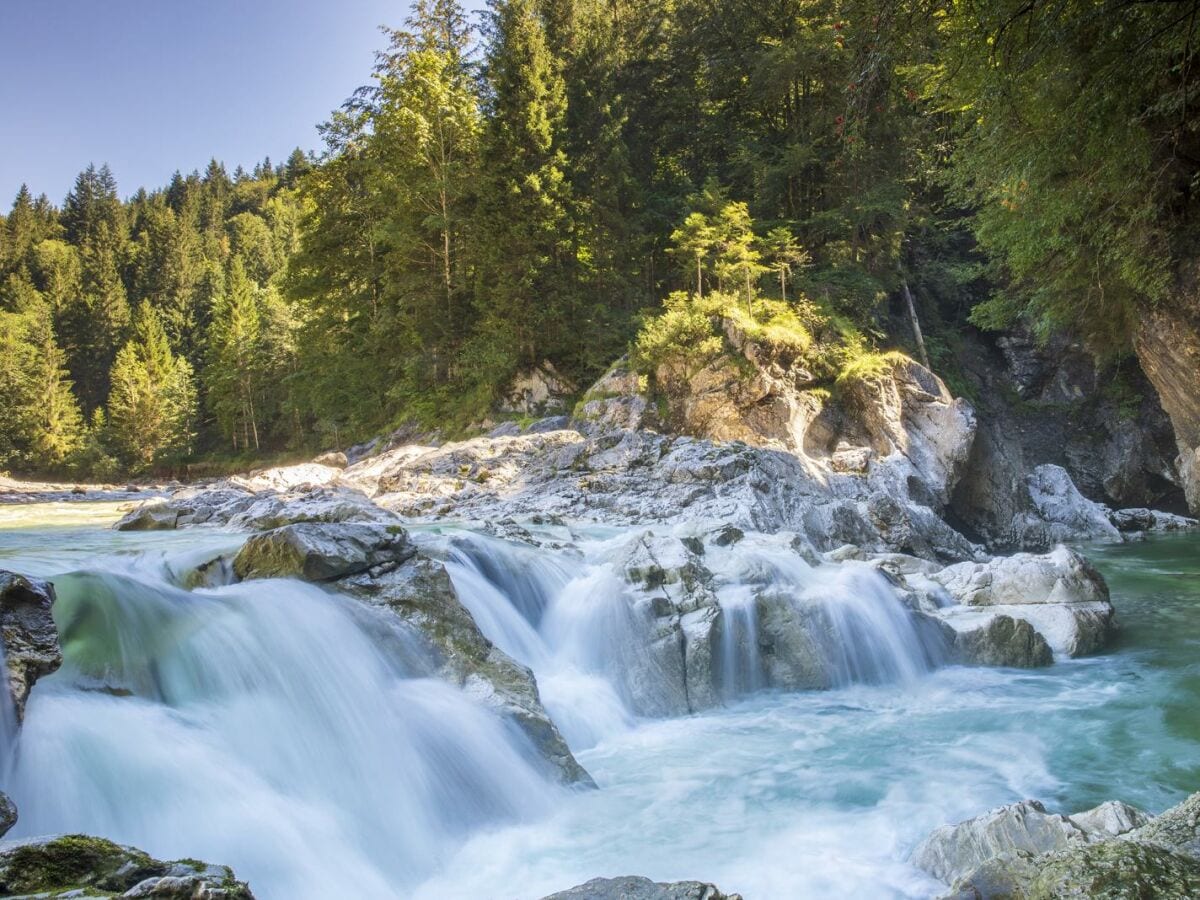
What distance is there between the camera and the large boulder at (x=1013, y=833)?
3986mm

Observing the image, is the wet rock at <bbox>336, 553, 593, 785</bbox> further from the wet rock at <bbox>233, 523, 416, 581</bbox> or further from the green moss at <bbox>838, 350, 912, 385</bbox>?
the green moss at <bbox>838, 350, 912, 385</bbox>

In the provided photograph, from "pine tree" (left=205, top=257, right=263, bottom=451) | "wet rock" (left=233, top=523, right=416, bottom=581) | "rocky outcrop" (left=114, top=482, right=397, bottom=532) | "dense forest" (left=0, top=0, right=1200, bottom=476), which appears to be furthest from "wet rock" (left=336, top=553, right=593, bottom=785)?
"pine tree" (left=205, top=257, right=263, bottom=451)

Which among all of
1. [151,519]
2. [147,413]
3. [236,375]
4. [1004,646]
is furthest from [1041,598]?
[147,413]

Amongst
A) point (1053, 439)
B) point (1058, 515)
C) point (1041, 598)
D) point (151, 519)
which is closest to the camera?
point (1041, 598)

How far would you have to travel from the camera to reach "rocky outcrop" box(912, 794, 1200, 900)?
7.68 ft

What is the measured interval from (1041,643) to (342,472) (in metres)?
18.8

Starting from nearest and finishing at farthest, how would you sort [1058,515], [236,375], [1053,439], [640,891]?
[640,891]
[1058,515]
[1053,439]
[236,375]

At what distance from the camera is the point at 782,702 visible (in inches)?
318

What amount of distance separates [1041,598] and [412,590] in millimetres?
9003

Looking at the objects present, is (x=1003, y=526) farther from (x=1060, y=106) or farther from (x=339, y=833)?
(x=339, y=833)

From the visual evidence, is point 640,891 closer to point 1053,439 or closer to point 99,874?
point 99,874

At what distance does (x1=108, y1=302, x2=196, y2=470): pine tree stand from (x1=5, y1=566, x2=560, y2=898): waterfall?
45.2 meters

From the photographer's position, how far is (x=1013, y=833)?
13.4 feet

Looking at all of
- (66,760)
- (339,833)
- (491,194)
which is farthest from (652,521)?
(491,194)
